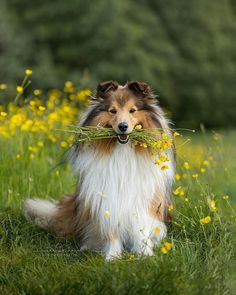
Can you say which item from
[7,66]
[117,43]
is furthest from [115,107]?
[117,43]

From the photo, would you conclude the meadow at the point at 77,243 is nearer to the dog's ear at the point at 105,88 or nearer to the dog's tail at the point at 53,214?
the dog's tail at the point at 53,214

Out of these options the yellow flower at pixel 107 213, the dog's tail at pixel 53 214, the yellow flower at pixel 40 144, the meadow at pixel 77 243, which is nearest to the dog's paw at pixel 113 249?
the meadow at pixel 77 243

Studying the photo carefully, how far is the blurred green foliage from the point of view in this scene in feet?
80.5

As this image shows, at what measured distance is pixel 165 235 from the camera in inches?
224

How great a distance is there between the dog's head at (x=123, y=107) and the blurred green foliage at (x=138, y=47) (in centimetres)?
1648

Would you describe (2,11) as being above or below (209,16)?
below

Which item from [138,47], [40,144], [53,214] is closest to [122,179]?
[53,214]

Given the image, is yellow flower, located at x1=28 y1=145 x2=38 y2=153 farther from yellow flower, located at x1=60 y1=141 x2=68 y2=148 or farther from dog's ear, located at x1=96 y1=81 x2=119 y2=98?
dog's ear, located at x1=96 y1=81 x2=119 y2=98

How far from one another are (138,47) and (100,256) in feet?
74.4

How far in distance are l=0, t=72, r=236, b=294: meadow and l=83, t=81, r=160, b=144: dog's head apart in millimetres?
422

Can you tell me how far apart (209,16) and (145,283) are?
1055 inches

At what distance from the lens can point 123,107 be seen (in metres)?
5.44

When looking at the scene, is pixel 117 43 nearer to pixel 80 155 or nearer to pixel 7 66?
pixel 7 66

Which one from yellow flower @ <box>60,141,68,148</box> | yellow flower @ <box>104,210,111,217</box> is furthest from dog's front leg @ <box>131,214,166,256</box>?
yellow flower @ <box>60,141,68,148</box>
